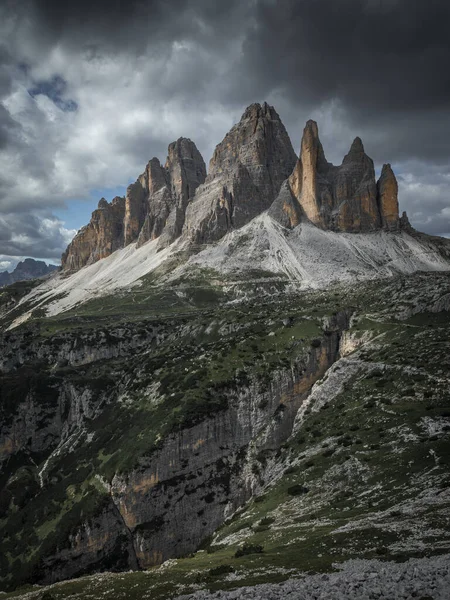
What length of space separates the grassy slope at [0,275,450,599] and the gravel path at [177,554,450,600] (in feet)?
5.52

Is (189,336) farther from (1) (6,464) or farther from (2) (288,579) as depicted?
(2) (288,579)

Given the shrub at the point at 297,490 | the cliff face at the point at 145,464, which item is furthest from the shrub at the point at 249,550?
the cliff face at the point at 145,464

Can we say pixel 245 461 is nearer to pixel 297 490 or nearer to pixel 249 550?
pixel 297 490

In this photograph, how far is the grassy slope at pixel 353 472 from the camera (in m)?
27.4

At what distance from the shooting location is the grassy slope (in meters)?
27.4

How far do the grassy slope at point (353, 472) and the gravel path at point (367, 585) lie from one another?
1682 millimetres

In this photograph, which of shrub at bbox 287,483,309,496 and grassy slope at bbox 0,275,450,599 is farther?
shrub at bbox 287,483,309,496

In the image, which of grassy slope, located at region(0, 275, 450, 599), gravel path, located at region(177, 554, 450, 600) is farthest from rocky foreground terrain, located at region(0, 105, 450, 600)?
grassy slope, located at region(0, 275, 450, 599)

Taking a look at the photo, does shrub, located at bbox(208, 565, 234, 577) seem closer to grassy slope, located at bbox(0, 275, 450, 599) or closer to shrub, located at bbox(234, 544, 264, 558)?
grassy slope, located at bbox(0, 275, 450, 599)

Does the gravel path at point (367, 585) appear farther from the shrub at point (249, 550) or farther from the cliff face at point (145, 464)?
the cliff face at point (145, 464)

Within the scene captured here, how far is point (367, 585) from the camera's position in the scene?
19.6m

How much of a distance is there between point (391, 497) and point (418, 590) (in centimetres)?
2197

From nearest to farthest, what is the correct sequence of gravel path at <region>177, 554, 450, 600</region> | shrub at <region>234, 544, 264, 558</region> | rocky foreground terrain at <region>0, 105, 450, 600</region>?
gravel path at <region>177, 554, 450, 600</region> → rocky foreground terrain at <region>0, 105, 450, 600</region> → shrub at <region>234, 544, 264, 558</region>

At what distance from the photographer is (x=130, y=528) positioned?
74000mm
